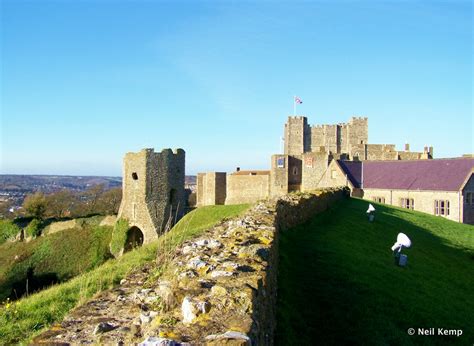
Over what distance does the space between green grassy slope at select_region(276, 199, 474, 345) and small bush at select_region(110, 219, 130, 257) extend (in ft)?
58.0

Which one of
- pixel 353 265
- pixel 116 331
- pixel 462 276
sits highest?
pixel 116 331

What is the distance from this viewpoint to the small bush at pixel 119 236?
29428 mm

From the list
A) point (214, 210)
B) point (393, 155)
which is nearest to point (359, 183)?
point (393, 155)

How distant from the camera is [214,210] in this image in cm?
3036

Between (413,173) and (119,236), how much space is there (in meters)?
24.0

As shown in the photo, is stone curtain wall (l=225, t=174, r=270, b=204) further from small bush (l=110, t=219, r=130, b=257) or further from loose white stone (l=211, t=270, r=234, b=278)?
loose white stone (l=211, t=270, r=234, b=278)

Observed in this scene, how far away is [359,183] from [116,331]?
36312mm

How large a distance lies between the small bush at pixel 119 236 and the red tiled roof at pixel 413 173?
2000 centimetres

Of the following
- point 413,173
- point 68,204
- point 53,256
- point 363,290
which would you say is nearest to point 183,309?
point 363,290

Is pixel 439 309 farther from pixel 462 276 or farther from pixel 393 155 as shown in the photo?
pixel 393 155

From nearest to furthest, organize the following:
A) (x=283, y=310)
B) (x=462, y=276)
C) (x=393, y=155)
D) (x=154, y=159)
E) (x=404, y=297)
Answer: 1. (x=283, y=310)
2. (x=404, y=297)
3. (x=462, y=276)
4. (x=154, y=159)
5. (x=393, y=155)

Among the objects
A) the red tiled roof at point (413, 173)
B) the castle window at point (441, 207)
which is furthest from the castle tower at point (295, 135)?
the castle window at point (441, 207)

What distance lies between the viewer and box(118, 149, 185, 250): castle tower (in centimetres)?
2888

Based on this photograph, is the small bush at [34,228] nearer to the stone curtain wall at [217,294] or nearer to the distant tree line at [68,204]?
the distant tree line at [68,204]
